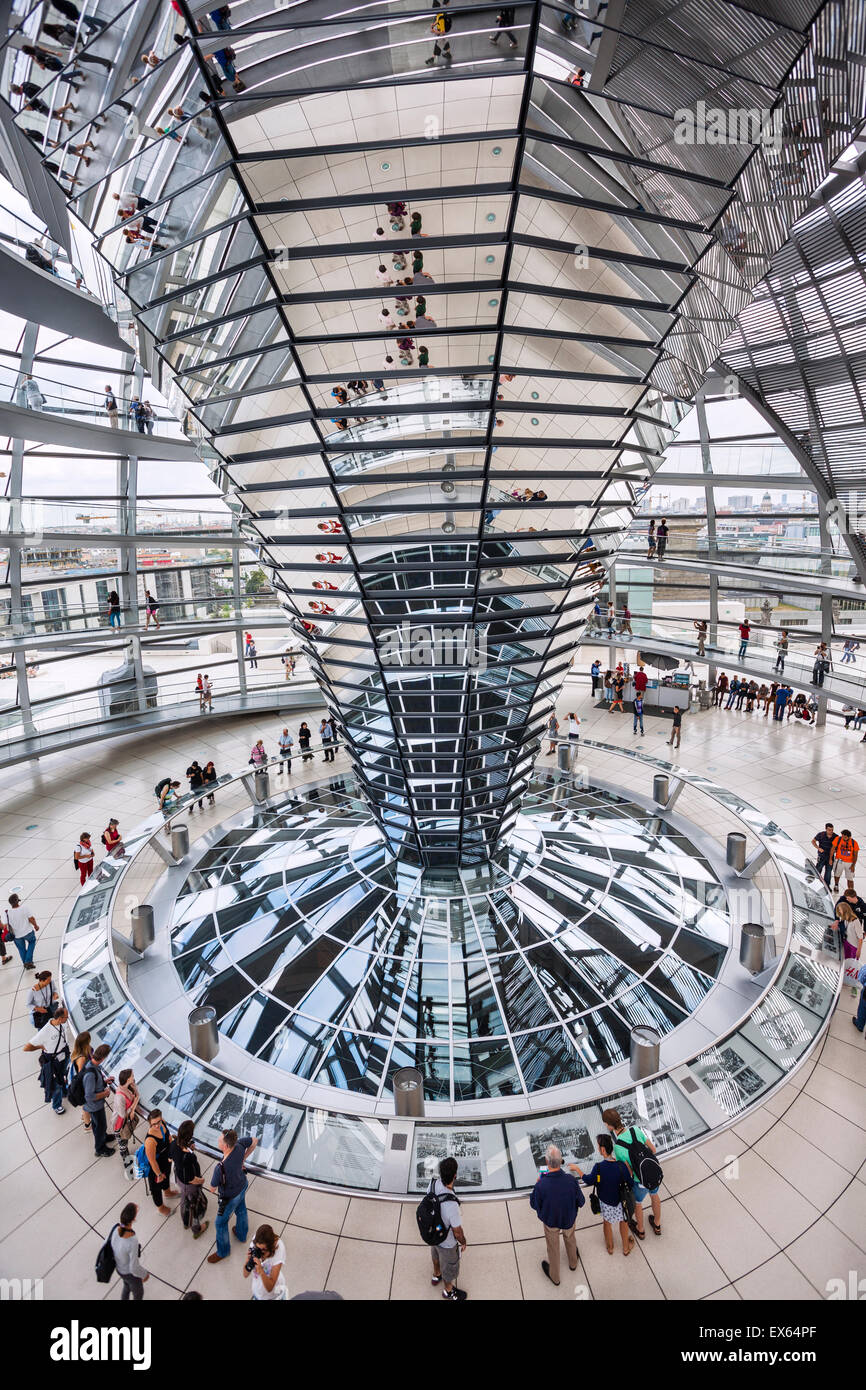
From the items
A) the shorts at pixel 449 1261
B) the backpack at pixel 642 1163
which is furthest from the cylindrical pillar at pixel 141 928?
the backpack at pixel 642 1163

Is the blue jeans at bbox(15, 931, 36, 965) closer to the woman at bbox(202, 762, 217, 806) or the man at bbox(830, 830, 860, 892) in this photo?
the woman at bbox(202, 762, 217, 806)

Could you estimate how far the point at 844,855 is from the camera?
52.6ft

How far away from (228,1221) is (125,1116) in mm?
2052

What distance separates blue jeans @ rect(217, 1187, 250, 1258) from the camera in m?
8.07

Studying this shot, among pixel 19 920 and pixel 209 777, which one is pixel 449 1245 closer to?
pixel 19 920

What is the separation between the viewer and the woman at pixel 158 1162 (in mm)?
8492

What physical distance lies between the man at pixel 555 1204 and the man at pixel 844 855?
11.2 meters

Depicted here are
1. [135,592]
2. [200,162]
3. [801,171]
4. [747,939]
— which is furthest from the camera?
[135,592]

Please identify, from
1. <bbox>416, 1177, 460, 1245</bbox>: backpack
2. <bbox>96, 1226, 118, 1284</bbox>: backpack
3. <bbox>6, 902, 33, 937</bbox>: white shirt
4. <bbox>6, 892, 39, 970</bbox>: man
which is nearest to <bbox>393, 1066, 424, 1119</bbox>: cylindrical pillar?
<bbox>416, 1177, 460, 1245</bbox>: backpack

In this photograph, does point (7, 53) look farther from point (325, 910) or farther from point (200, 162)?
point (325, 910)
